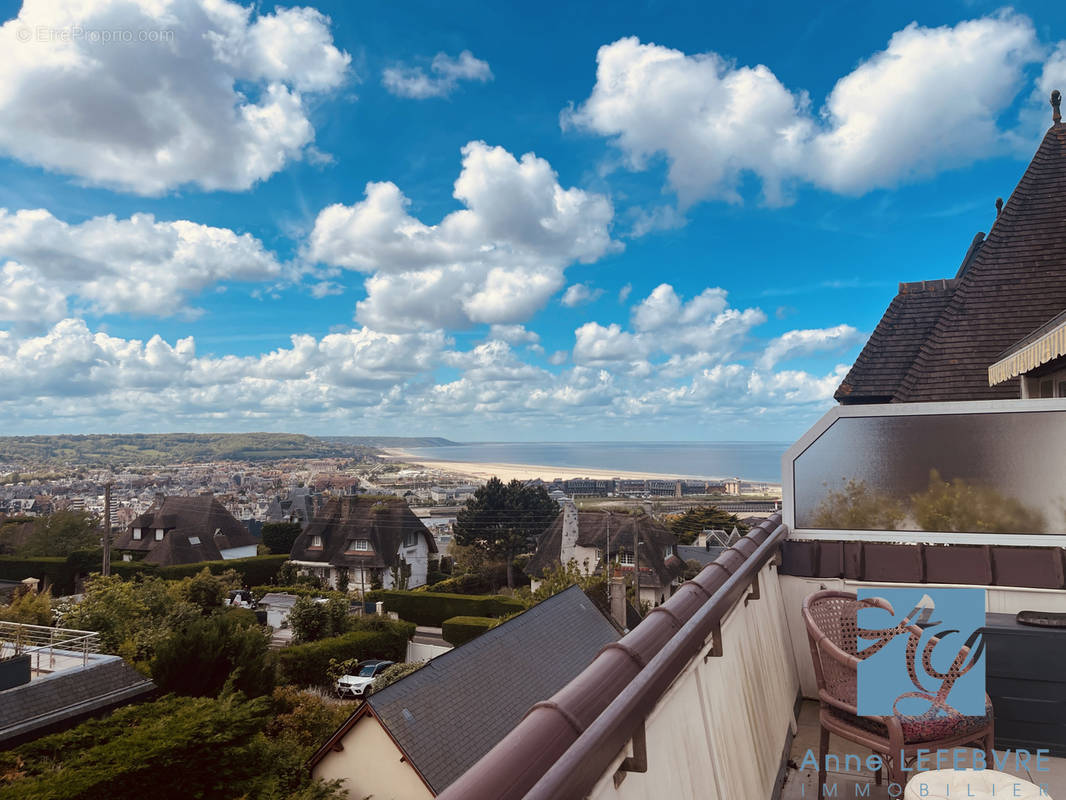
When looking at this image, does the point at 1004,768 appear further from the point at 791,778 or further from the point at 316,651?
the point at 316,651

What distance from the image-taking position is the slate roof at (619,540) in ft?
107

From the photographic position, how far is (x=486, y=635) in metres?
14.7

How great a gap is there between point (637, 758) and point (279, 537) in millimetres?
47014

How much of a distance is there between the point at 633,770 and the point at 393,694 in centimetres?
1183

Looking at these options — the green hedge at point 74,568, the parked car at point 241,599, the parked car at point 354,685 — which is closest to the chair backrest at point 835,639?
the parked car at point 354,685

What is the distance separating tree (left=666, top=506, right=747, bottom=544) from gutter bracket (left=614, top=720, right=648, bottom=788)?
47462mm

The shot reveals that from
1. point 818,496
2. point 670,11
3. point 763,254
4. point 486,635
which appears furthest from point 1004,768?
point 763,254

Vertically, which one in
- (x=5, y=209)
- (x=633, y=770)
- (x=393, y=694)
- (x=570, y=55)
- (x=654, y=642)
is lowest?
(x=393, y=694)

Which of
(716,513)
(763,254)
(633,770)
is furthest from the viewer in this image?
(763,254)

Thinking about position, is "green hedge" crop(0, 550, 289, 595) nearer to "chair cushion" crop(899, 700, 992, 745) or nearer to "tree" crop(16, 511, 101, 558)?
"tree" crop(16, 511, 101, 558)

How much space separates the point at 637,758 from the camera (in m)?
1.22

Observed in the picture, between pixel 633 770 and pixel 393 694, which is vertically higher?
pixel 633 770

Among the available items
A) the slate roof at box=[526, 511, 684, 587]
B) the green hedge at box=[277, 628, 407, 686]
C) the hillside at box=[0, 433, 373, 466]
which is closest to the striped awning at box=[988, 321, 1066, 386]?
the green hedge at box=[277, 628, 407, 686]

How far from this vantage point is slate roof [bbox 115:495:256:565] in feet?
130
